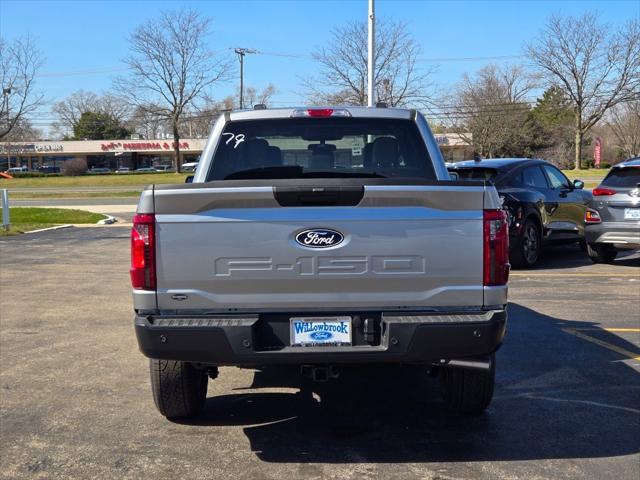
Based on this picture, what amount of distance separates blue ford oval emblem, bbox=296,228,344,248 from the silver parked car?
8.46m

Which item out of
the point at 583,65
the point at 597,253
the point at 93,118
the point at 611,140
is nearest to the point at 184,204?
the point at 597,253

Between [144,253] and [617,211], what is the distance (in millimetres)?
9181

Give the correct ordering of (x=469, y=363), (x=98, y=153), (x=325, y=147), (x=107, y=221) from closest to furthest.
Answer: (x=469, y=363)
(x=325, y=147)
(x=107, y=221)
(x=98, y=153)

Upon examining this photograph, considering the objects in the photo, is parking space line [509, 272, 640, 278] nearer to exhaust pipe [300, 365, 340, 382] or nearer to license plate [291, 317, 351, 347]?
exhaust pipe [300, 365, 340, 382]

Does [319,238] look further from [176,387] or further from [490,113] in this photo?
[490,113]

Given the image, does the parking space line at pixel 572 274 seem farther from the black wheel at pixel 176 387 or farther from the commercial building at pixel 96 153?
the commercial building at pixel 96 153

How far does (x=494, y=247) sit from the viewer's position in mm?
3646

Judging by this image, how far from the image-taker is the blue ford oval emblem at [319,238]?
11.8ft

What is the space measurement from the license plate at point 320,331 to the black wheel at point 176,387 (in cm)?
92

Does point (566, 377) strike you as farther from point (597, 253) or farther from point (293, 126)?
point (597, 253)

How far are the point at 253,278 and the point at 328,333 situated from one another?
51 cm

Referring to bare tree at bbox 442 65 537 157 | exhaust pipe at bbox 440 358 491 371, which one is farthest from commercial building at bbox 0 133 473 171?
exhaust pipe at bbox 440 358 491 371

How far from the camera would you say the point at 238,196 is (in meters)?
3.57

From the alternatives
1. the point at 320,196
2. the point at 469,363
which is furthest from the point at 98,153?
the point at 469,363
